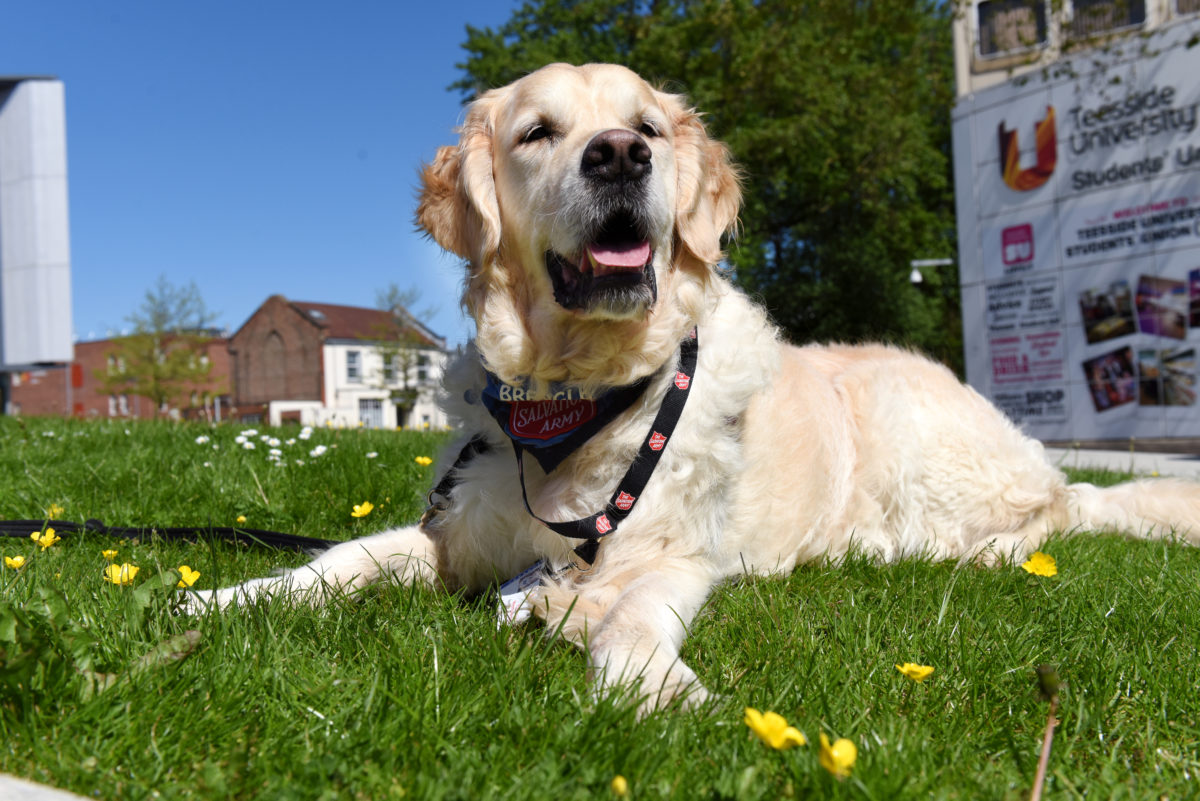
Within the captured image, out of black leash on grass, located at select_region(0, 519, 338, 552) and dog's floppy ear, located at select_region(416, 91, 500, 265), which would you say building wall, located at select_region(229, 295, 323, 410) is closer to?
black leash on grass, located at select_region(0, 519, 338, 552)

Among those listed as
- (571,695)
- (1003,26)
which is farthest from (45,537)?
(1003,26)

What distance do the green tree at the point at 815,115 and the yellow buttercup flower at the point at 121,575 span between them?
46.1ft

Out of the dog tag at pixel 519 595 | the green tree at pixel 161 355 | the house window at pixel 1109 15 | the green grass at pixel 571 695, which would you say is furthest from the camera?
the green tree at pixel 161 355

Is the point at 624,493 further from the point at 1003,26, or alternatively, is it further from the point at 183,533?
the point at 1003,26

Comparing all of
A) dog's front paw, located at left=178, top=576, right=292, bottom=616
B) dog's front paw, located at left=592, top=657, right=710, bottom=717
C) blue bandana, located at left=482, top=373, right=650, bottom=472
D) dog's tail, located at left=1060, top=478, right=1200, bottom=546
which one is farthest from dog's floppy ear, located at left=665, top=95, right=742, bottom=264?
dog's tail, located at left=1060, top=478, right=1200, bottom=546

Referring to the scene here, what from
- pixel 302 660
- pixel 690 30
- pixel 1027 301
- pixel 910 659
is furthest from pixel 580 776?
pixel 690 30

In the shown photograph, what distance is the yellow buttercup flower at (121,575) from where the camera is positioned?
2.29 metres

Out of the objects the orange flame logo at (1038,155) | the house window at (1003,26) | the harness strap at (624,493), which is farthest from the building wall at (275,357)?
the harness strap at (624,493)

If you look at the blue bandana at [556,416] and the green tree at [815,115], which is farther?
the green tree at [815,115]

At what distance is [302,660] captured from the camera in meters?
1.80

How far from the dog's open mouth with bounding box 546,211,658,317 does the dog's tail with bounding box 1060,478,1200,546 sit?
2.67 m

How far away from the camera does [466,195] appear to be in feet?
9.85

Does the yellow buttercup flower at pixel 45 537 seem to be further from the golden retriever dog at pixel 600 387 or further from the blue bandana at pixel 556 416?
the blue bandana at pixel 556 416

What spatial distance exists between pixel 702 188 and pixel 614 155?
22.8 inches
